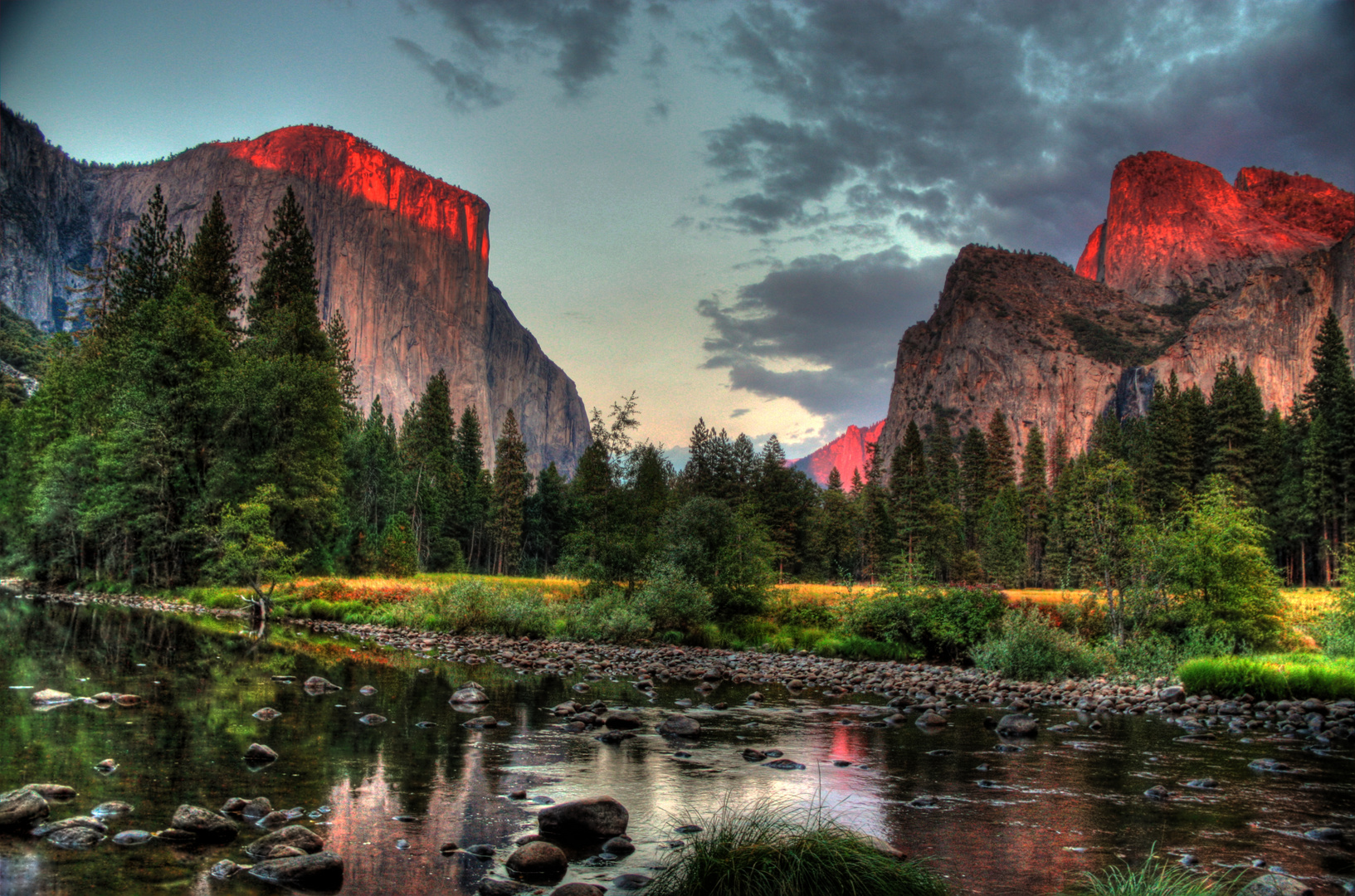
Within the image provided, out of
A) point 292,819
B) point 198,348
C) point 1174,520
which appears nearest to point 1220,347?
point 1174,520

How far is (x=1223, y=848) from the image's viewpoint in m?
7.93

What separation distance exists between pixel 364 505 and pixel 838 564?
2152 inches

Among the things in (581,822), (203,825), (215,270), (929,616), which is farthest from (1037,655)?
(215,270)

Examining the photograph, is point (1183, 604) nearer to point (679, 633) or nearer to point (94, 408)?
point (679, 633)

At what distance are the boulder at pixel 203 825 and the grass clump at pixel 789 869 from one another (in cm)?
438

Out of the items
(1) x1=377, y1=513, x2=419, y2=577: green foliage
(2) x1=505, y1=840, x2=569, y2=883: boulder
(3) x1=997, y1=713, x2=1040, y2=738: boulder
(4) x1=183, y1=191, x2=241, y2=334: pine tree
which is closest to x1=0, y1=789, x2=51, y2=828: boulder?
(2) x1=505, y1=840, x2=569, y2=883: boulder

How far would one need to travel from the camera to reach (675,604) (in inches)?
1264

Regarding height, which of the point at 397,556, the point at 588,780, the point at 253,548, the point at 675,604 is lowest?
the point at 588,780

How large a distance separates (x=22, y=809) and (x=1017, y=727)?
15.1 metres

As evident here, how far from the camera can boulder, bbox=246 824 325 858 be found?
6.69m

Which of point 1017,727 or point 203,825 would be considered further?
point 1017,727

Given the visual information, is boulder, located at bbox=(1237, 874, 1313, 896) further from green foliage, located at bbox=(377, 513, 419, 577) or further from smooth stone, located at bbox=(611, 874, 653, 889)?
green foliage, located at bbox=(377, 513, 419, 577)

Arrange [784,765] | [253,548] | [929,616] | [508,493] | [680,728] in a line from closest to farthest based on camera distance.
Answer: [784,765]
[680,728]
[929,616]
[253,548]
[508,493]

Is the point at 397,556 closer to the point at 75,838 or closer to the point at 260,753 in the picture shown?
the point at 260,753
